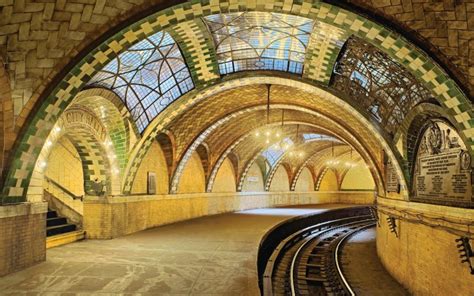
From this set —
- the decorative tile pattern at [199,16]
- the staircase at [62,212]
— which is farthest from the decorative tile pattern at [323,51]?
the staircase at [62,212]

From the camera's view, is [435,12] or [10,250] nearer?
[435,12]

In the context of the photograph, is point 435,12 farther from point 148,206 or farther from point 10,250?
point 148,206

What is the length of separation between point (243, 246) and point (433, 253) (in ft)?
14.7

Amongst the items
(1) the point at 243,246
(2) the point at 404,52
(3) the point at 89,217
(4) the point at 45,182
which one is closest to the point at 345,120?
(1) the point at 243,246

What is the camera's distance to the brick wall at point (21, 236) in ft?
21.8

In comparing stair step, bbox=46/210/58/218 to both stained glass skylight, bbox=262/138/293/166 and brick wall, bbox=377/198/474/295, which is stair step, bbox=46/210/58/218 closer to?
brick wall, bbox=377/198/474/295

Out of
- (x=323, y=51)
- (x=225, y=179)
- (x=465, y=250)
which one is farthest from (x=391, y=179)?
(x=225, y=179)

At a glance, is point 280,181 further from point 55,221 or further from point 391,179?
point 55,221

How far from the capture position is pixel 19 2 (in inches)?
246

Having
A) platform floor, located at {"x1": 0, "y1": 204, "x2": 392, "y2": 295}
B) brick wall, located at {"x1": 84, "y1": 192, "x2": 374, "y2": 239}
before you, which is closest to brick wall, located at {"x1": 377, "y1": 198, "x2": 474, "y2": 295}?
platform floor, located at {"x1": 0, "y1": 204, "x2": 392, "y2": 295}

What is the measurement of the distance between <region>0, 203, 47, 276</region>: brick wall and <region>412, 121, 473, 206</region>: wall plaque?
7905mm

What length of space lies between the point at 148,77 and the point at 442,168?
7.44 meters

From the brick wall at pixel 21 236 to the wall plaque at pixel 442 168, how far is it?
790 cm

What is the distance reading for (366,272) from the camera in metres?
11.4
